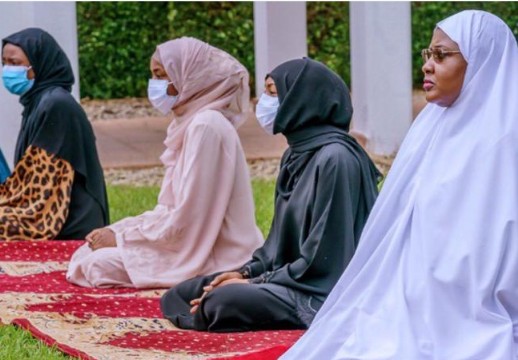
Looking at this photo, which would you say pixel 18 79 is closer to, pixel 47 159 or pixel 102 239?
pixel 47 159

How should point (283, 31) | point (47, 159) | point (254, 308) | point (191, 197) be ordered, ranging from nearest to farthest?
point (254, 308) < point (191, 197) < point (47, 159) < point (283, 31)

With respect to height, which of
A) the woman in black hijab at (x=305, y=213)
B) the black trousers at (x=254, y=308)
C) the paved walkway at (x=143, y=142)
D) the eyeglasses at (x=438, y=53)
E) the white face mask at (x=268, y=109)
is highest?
the eyeglasses at (x=438, y=53)

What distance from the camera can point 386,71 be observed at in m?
11.5

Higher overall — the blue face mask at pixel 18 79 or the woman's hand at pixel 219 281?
the blue face mask at pixel 18 79

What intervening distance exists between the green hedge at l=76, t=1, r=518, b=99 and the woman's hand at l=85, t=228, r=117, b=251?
896cm

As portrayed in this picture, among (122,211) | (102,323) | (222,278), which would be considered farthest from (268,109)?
(122,211)

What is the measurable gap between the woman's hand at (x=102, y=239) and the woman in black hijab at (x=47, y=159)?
32.6 inches

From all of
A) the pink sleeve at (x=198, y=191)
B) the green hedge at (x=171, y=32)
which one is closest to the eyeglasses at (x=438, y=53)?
the pink sleeve at (x=198, y=191)

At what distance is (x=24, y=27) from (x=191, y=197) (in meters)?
3.45

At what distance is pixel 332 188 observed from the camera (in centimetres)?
573

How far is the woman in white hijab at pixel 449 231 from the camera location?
186 inches

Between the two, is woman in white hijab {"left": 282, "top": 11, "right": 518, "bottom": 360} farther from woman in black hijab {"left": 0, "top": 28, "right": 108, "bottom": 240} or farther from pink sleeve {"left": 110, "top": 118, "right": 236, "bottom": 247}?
woman in black hijab {"left": 0, "top": 28, "right": 108, "bottom": 240}

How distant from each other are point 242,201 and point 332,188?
142cm

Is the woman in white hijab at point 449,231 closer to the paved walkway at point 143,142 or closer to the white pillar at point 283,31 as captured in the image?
the paved walkway at point 143,142
